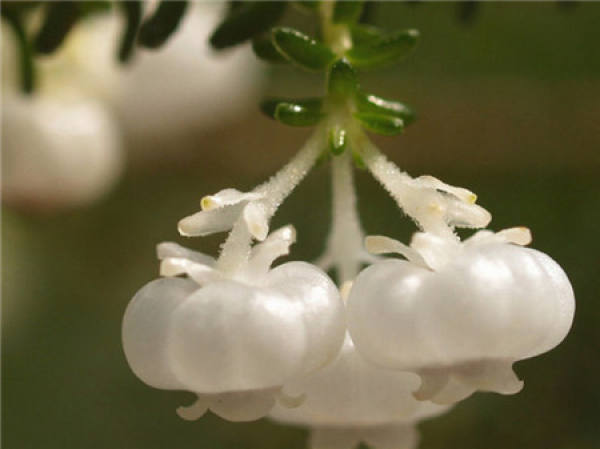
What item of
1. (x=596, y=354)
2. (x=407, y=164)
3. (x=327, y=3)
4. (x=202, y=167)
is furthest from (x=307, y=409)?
(x=202, y=167)

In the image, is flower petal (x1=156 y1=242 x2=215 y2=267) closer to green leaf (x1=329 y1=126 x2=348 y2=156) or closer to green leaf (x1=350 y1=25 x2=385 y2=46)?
green leaf (x1=329 y1=126 x2=348 y2=156)

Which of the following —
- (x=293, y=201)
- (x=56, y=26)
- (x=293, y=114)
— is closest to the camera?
(x=293, y=114)

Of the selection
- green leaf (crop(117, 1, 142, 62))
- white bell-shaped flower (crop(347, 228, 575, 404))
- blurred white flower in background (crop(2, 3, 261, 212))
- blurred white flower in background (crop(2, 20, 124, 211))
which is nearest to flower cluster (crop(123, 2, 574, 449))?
white bell-shaped flower (crop(347, 228, 575, 404))

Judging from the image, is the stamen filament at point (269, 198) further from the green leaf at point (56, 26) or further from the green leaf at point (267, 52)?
the green leaf at point (56, 26)

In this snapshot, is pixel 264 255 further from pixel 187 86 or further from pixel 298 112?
pixel 187 86

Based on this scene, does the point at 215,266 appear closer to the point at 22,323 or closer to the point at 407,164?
the point at 407,164

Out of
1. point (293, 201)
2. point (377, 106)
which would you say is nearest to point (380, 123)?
point (377, 106)

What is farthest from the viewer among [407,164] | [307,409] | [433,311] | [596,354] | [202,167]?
[202,167]

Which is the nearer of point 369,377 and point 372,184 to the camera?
point 369,377
